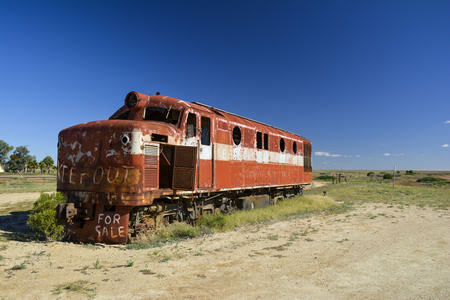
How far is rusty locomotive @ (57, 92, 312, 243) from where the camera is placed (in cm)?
738

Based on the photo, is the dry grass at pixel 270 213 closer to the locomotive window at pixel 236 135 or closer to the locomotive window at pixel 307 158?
the locomotive window at pixel 307 158

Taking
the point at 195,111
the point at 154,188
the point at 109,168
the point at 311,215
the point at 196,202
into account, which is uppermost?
the point at 195,111

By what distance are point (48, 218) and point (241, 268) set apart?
17.4 feet

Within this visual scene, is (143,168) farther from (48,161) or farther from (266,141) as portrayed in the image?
(48,161)

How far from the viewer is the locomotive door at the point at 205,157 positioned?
9258mm

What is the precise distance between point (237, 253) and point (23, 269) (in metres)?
4.44

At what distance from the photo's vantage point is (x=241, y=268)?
5797 mm

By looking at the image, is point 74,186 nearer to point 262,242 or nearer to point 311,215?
point 262,242

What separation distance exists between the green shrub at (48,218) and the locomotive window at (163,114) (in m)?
3.48

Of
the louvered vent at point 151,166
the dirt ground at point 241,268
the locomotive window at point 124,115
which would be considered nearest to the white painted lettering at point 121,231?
the dirt ground at point 241,268

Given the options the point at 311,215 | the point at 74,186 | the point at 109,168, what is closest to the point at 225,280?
the point at 109,168

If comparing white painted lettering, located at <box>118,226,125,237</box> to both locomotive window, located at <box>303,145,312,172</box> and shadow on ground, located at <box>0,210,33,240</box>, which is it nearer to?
shadow on ground, located at <box>0,210,33,240</box>

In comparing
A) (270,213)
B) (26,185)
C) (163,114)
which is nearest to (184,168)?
(163,114)

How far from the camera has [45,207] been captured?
7699 millimetres
